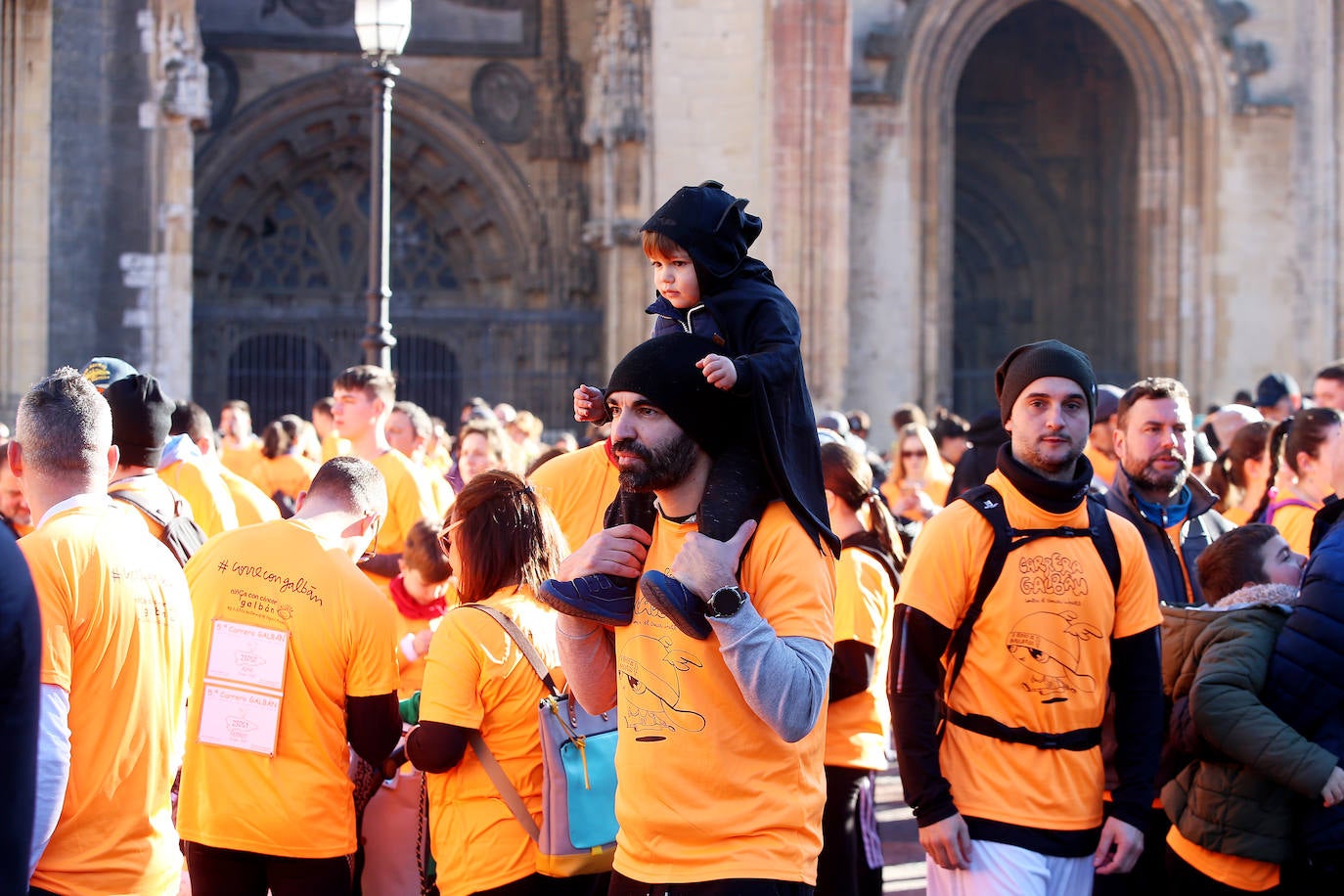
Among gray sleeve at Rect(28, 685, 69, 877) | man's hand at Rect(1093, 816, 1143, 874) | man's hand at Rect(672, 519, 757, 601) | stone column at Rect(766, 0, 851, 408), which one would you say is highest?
stone column at Rect(766, 0, 851, 408)

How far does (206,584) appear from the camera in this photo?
4.41 metres

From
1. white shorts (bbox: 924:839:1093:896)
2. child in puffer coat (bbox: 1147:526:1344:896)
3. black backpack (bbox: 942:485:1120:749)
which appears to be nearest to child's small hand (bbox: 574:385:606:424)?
black backpack (bbox: 942:485:1120:749)

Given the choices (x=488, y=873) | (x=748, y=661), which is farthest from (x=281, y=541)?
(x=748, y=661)

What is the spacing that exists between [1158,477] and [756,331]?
2.08m

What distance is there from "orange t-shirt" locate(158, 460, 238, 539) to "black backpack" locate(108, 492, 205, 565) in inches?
38.5

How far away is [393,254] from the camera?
22125mm

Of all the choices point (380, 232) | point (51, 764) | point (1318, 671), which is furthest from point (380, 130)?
point (1318, 671)

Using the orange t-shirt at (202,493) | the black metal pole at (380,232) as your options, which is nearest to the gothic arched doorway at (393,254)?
the black metal pole at (380,232)

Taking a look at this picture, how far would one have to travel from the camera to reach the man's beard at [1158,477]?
5031mm

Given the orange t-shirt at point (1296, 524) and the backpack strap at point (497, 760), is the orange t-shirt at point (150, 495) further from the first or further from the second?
the orange t-shirt at point (1296, 524)

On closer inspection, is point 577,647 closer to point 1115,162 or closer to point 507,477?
point 507,477

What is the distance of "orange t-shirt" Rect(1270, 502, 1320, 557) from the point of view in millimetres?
6113

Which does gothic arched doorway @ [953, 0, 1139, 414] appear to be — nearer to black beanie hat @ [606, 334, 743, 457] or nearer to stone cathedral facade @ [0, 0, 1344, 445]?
stone cathedral facade @ [0, 0, 1344, 445]

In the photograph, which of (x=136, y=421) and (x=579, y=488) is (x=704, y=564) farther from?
(x=136, y=421)
